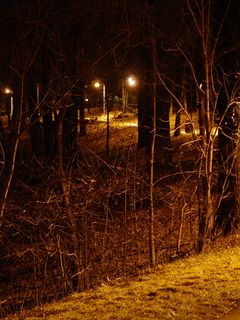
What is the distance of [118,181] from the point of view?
10.9 m

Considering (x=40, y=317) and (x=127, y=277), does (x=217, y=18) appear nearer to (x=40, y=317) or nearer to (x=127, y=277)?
(x=127, y=277)

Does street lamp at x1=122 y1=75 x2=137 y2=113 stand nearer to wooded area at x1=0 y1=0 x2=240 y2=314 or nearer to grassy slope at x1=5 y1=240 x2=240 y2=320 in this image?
wooded area at x1=0 y1=0 x2=240 y2=314

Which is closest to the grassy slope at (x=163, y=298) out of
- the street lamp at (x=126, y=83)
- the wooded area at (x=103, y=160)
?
the wooded area at (x=103, y=160)

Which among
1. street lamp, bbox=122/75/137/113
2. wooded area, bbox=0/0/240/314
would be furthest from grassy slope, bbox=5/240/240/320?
street lamp, bbox=122/75/137/113

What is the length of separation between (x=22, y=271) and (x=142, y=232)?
3.24m

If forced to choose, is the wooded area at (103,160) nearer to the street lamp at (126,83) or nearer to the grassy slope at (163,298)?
the grassy slope at (163,298)

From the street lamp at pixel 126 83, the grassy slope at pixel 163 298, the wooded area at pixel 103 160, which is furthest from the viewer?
the street lamp at pixel 126 83

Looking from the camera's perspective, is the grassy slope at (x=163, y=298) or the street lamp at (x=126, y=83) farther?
the street lamp at (x=126, y=83)

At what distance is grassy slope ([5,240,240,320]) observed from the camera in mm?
6113

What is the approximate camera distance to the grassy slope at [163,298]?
6.11 m

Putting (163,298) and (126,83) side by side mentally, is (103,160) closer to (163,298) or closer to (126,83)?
(163,298)

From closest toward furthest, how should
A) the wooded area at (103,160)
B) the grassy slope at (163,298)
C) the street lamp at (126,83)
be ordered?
1. the grassy slope at (163,298)
2. the wooded area at (103,160)
3. the street lamp at (126,83)

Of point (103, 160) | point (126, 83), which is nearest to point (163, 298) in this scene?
point (103, 160)

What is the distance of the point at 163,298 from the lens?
6.66 m
